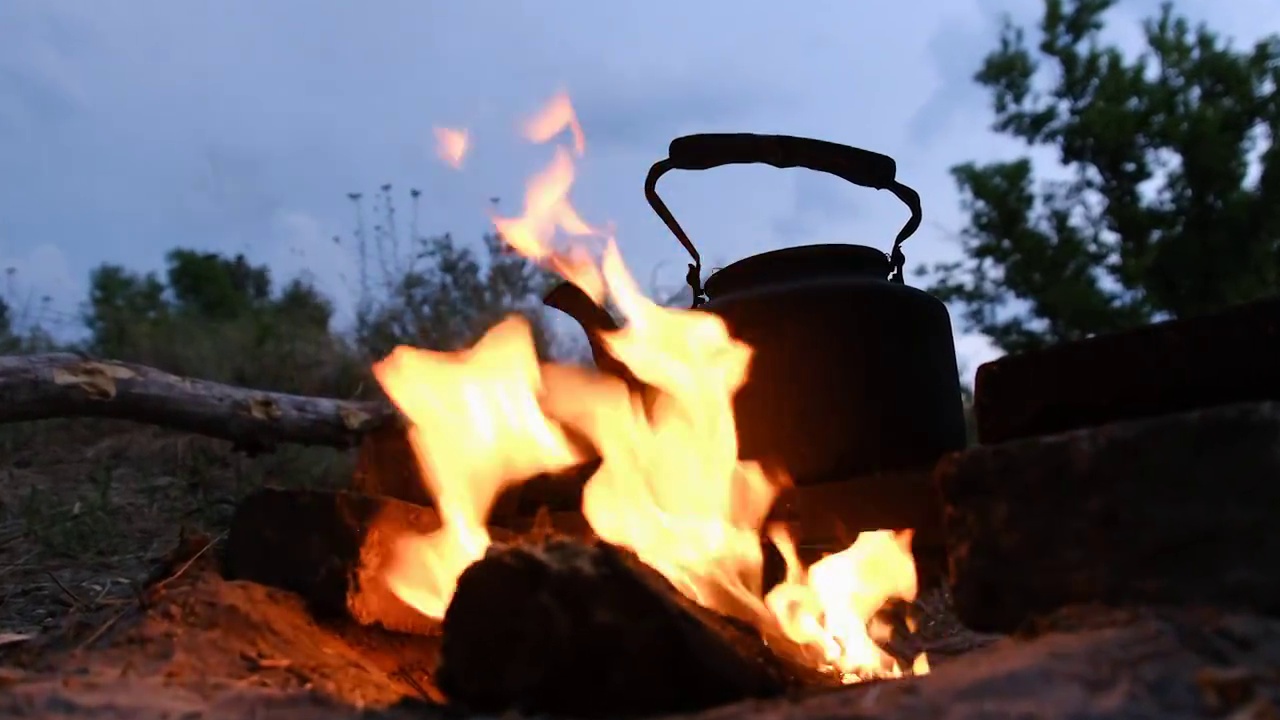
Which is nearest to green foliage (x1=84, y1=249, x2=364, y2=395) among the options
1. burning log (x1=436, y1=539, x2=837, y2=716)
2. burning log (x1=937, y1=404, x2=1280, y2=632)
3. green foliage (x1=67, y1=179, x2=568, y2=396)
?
green foliage (x1=67, y1=179, x2=568, y2=396)

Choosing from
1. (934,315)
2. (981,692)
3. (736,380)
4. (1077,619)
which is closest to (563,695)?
(981,692)

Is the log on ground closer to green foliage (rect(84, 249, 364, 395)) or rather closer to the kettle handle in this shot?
the kettle handle

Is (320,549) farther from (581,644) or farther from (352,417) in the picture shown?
(352,417)

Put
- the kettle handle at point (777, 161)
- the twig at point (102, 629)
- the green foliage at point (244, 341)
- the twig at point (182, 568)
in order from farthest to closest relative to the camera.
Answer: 1. the green foliage at point (244, 341)
2. the kettle handle at point (777, 161)
3. the twig at point (182, 568)
4. the twig at point (102, 629)

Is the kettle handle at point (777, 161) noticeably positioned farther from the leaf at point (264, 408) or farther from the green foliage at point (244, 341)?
the green foliage at point (244, 341)

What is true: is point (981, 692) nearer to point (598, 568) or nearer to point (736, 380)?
point (598, 568)

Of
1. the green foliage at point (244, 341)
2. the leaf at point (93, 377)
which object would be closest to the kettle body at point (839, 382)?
the leaf at point (93, 377)

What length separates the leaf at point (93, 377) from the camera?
10.2ft

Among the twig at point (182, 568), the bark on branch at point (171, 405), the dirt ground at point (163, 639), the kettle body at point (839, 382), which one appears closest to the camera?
the dirt ground at point (163, 639)

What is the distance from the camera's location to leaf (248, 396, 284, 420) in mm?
3545

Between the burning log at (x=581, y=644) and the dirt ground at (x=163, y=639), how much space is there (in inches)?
4.7

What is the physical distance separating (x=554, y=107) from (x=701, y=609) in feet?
4.66

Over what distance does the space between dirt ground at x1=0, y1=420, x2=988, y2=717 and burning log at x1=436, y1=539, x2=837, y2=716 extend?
0.39 ft

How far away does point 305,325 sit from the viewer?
6.40 metres
